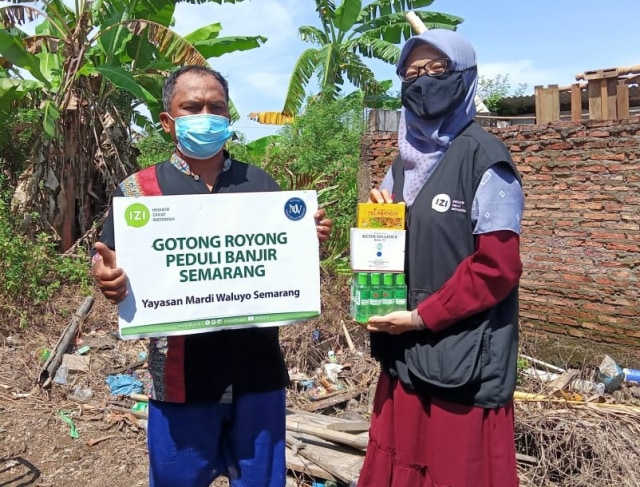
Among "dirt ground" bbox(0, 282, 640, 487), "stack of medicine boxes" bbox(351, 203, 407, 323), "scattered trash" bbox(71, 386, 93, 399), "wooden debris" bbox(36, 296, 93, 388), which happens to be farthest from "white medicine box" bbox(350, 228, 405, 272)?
"wooden debris" bbox(36, 296, 93, 388)

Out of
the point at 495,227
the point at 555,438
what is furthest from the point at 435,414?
the point at 555,438

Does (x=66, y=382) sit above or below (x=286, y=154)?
below

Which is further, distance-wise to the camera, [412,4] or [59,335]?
[412,4]

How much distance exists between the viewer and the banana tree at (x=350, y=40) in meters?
10.8

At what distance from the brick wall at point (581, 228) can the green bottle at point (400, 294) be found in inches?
159

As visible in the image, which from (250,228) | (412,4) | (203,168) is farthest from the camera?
(412,4)

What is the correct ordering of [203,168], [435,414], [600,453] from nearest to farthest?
1. [435,414]
2. [203,168]
3. [600,453]

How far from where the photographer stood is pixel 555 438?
3.39m

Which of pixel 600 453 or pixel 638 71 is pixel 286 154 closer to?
pixel 638 71

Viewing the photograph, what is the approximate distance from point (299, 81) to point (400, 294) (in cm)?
1028

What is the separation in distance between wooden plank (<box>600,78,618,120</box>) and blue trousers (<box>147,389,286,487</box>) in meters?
4.71

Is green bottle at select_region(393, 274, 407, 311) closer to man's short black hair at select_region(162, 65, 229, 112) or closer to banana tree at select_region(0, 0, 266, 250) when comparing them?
man's short black hair at select_region(162, 65, 229, 112)

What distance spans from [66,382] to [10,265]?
76.2 inches

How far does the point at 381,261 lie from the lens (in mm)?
1880
